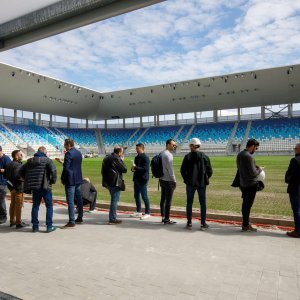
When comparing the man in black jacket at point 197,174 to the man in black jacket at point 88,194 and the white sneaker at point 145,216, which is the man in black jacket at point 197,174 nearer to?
the white sneaker at point 145,216

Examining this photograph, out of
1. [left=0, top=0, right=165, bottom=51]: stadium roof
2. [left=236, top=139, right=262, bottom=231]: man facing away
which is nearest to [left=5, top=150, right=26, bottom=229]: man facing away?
[left=0, top=0, right=165, bottom=51]: stadium roof

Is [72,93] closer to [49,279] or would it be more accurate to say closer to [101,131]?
[101,131]

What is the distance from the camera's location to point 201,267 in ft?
12.9

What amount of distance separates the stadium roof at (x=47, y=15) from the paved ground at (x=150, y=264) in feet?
10.3

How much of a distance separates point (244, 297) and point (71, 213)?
13.4 ft

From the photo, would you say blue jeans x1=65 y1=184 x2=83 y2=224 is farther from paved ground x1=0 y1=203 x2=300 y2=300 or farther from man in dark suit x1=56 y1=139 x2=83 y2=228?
paved ground x1=0 y1=203 x2=300 y2=300

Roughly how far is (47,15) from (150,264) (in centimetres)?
352

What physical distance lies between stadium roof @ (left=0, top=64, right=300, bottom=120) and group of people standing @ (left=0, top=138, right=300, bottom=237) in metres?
35.4

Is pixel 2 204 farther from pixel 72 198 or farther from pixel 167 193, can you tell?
pixel 167 193

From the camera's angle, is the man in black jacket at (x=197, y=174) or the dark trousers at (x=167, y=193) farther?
the dark trousers at (x=167, y=193)

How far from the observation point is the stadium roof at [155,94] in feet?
131

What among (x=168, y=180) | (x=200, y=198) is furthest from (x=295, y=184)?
(x=168, y=180)

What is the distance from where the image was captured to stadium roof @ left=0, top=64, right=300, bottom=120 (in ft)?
131

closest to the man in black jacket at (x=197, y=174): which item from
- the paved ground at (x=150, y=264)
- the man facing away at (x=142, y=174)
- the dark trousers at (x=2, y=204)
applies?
the paved ground at (x=150, y=264)
